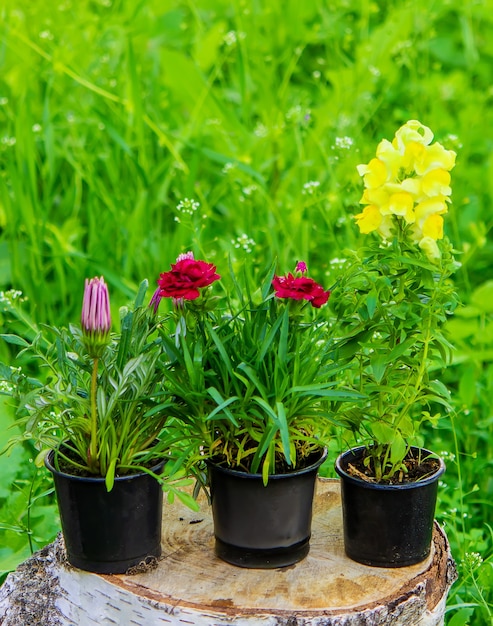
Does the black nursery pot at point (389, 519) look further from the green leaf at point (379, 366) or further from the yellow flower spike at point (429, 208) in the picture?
the yellow flower spike at point (429, 208)

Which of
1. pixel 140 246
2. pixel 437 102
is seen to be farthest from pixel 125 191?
pixel 437 102

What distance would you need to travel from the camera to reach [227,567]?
1477 mm

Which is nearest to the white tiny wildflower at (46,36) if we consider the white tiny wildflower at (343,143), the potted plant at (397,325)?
the white tiny wildflower at (343,143)

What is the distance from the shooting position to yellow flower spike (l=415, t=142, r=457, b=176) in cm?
137

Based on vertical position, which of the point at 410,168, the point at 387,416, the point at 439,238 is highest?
the point at 410,168

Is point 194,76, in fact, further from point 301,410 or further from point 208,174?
point 301,410

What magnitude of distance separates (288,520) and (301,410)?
0.60 feet

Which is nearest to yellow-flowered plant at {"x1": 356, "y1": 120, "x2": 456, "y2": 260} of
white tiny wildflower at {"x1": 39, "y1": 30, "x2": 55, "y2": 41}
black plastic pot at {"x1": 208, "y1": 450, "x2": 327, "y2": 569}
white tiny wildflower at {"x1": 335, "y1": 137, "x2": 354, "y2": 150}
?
black plastic pot at {"x1": 208, "y1": 450, "x2": 327, "y2": 569}

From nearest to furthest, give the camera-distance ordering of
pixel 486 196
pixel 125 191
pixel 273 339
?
pixel 273 339, pixel 125 191, pixel 486 196

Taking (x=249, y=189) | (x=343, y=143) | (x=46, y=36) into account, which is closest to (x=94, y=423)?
(x=343, y=143)

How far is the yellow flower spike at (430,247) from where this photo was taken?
1388mm

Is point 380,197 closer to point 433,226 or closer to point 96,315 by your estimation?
point 433,226

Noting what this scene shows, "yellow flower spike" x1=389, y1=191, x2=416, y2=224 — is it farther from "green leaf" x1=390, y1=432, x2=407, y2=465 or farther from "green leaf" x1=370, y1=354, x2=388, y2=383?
"green leaf" x1=390, y1=432, x2=407, y2=465

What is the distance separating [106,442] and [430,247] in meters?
0.60
